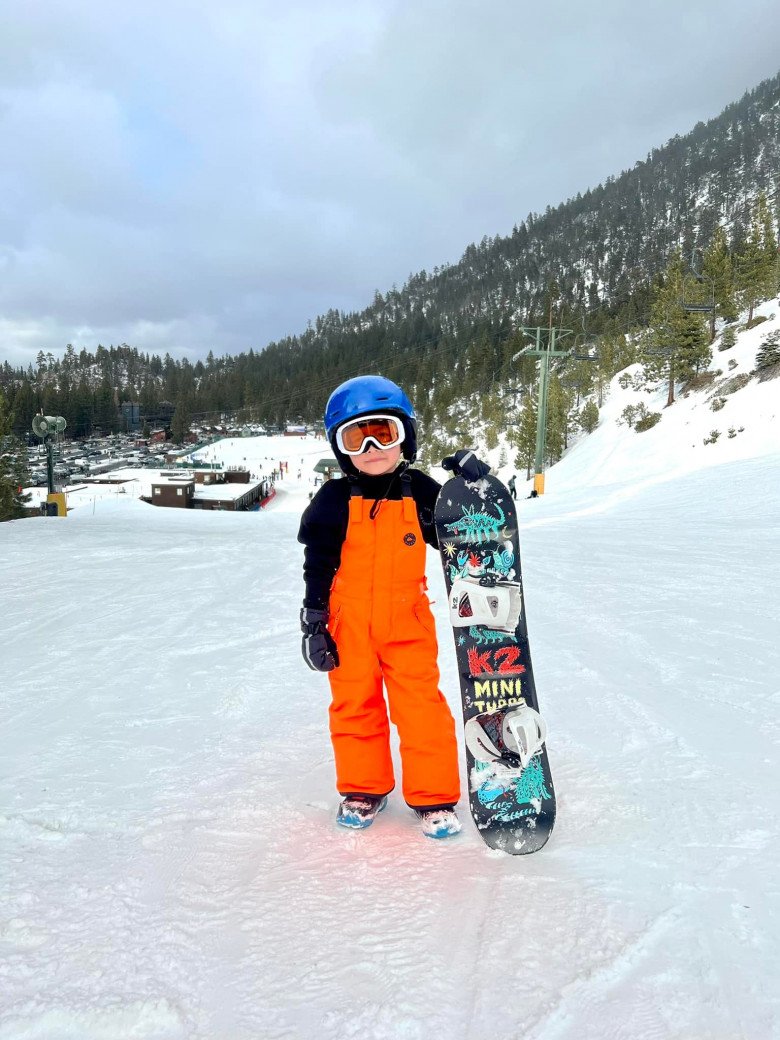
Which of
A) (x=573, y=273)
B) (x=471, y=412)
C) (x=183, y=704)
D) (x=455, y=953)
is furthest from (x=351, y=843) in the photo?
(x=573, y=273)

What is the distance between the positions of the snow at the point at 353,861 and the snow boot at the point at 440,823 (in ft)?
0.13

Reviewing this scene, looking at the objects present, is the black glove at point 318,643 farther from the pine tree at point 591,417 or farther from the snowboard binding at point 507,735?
the pine tree at point 591,417

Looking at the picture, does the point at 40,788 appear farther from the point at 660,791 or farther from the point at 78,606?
the point at 78,606

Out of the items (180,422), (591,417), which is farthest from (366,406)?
(180,422)

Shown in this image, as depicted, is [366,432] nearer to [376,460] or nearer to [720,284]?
[376,460]

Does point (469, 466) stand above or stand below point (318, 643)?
above

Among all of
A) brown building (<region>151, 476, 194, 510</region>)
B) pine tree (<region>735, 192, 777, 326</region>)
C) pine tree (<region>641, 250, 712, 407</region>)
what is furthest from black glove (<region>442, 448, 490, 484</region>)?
brown building (<region>151, 476, 194, 510</region>)

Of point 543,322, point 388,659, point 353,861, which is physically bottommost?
point 353,861

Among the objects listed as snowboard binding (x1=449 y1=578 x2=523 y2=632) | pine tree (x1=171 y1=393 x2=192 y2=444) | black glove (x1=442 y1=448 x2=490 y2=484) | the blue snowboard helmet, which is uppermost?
Result: pine tree (x1=171 y1=393 x2=192 y2=444)

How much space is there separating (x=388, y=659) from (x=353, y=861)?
61cm

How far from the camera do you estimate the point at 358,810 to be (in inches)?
77.0

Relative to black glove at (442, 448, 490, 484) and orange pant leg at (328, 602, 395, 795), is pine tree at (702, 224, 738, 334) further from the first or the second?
orange pant leg at (328, 602, 395, 795)

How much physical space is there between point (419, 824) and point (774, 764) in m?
1.39

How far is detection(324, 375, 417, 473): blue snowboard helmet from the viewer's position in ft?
6.60
